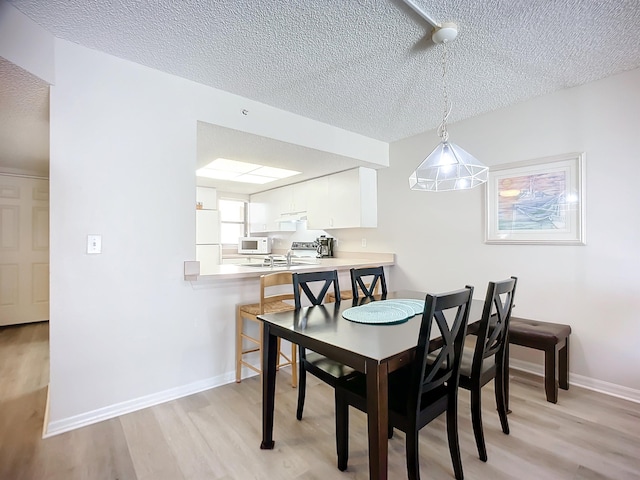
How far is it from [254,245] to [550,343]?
4.45m

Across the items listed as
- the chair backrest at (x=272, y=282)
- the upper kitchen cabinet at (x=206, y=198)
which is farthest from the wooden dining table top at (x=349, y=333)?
the upper kitchen cabinet at (x=206, y=198)

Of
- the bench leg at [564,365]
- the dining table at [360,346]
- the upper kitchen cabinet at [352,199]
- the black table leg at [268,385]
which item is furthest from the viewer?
the upper kitchen cabinet at [352,199]

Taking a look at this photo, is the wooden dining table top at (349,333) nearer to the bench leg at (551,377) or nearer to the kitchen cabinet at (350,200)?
the bench leg at (551,377)

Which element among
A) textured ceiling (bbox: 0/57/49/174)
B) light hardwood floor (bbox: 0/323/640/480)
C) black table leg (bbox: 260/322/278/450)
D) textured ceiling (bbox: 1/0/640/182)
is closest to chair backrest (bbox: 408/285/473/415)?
light hardwood floor (bbox: 0/323/640/480)

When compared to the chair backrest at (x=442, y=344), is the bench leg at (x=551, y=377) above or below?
below

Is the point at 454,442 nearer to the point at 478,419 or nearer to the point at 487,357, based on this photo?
the point at 478,419

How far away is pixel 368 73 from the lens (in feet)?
7.57

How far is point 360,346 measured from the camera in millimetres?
1357

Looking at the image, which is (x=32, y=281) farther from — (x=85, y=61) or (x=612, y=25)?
(x=612, y=25)

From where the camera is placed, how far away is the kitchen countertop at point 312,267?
103 inches

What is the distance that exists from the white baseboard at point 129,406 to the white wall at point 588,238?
2.42 meters

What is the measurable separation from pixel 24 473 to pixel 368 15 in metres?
2.87

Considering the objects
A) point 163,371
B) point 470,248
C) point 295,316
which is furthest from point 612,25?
point 163,371

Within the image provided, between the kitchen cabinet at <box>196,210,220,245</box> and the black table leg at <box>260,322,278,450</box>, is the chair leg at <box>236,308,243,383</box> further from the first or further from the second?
the kitchen cabinet at <box>196,210,220,245</box>
